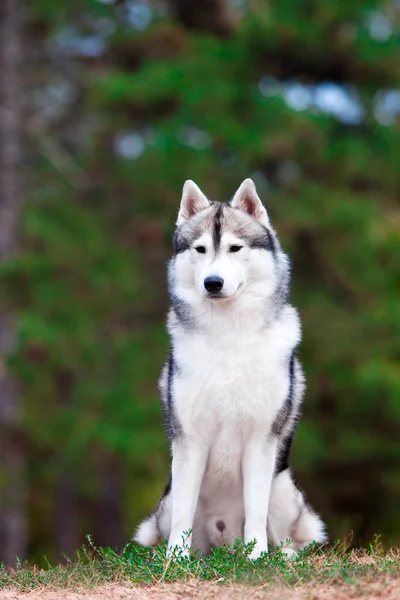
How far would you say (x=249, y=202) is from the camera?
724 cm

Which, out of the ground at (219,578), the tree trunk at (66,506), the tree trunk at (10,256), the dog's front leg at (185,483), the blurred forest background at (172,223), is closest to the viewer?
the ground at (219,578)

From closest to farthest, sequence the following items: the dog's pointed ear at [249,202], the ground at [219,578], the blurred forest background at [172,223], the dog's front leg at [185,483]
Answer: the ground at [219,578] → the dog's front leg at [185,483] → the dog's pointed ear at [249,202] → the blurred forest background at [172,223]

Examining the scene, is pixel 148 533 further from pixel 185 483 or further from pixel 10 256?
pixel 10 256

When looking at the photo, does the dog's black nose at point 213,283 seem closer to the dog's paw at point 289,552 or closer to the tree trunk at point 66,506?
the dog's paw at point 289,552

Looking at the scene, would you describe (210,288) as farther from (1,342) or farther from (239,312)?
(1,342)

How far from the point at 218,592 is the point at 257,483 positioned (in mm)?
1091

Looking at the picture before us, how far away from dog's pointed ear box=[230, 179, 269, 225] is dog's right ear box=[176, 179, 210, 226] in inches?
8.9

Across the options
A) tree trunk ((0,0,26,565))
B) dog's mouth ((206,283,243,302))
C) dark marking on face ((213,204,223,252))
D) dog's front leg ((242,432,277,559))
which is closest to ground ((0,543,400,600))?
dog's front leg ((242,432,277,559))

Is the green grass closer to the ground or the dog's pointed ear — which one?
the ground

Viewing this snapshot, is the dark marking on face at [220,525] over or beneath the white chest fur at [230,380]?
beneath

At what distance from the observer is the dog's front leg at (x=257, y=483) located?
686 centimetres

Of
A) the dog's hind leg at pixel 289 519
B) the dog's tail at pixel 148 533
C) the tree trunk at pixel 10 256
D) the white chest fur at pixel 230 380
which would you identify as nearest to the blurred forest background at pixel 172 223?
the tree trunk at pixel 10 256

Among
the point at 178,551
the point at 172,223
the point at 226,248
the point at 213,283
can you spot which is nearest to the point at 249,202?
the point at 226,248

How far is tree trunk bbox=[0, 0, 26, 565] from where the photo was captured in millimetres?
18734
